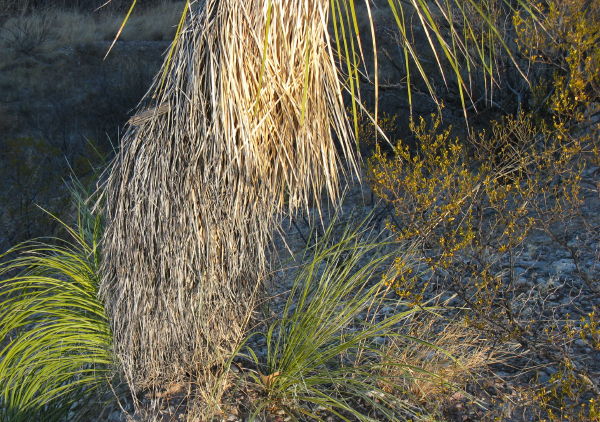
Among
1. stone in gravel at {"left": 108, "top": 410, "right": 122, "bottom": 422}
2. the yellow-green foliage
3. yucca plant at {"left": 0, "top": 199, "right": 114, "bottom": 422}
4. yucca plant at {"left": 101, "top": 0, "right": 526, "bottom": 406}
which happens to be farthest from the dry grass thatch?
the yellow-green foliage

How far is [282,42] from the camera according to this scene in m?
2.69

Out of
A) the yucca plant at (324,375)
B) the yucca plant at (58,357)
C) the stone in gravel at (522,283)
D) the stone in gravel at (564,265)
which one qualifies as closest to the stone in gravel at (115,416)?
Answer: the yucca plant at (58,357)

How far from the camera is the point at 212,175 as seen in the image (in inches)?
116

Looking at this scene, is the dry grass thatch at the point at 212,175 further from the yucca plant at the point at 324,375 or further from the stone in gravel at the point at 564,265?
the stone in gravel at the point at 564,265

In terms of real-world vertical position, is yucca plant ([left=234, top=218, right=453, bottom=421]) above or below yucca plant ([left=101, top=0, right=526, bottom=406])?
below

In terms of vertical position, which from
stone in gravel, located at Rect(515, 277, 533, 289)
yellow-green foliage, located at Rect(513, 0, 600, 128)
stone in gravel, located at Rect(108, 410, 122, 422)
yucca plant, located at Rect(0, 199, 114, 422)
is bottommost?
stone in gravel, located at Rect(515, 277, 533, 289)

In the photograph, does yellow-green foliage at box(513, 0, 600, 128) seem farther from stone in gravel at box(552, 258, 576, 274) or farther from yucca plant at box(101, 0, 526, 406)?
yucca plant at box(101, 0, 526, 406)

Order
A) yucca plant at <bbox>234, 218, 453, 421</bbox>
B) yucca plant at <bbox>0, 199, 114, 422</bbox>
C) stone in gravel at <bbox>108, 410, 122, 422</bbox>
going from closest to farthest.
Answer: yucca plant at <bbox>234, 218, 453, 421</bbox> < stone in gravel at <bbox>108, 410, 122, 422</bbox> < yucca plant at <bbox>0, 199, 114, 422</bbox>

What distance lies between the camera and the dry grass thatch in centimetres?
269

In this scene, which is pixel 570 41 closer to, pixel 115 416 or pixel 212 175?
pixel 212 175

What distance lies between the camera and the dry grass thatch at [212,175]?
2.69 metres

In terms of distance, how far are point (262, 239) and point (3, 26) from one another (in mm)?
18722

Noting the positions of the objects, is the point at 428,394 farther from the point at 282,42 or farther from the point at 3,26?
the point at 3,26

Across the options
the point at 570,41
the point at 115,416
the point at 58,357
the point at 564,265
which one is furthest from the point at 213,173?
the point at 570,41
